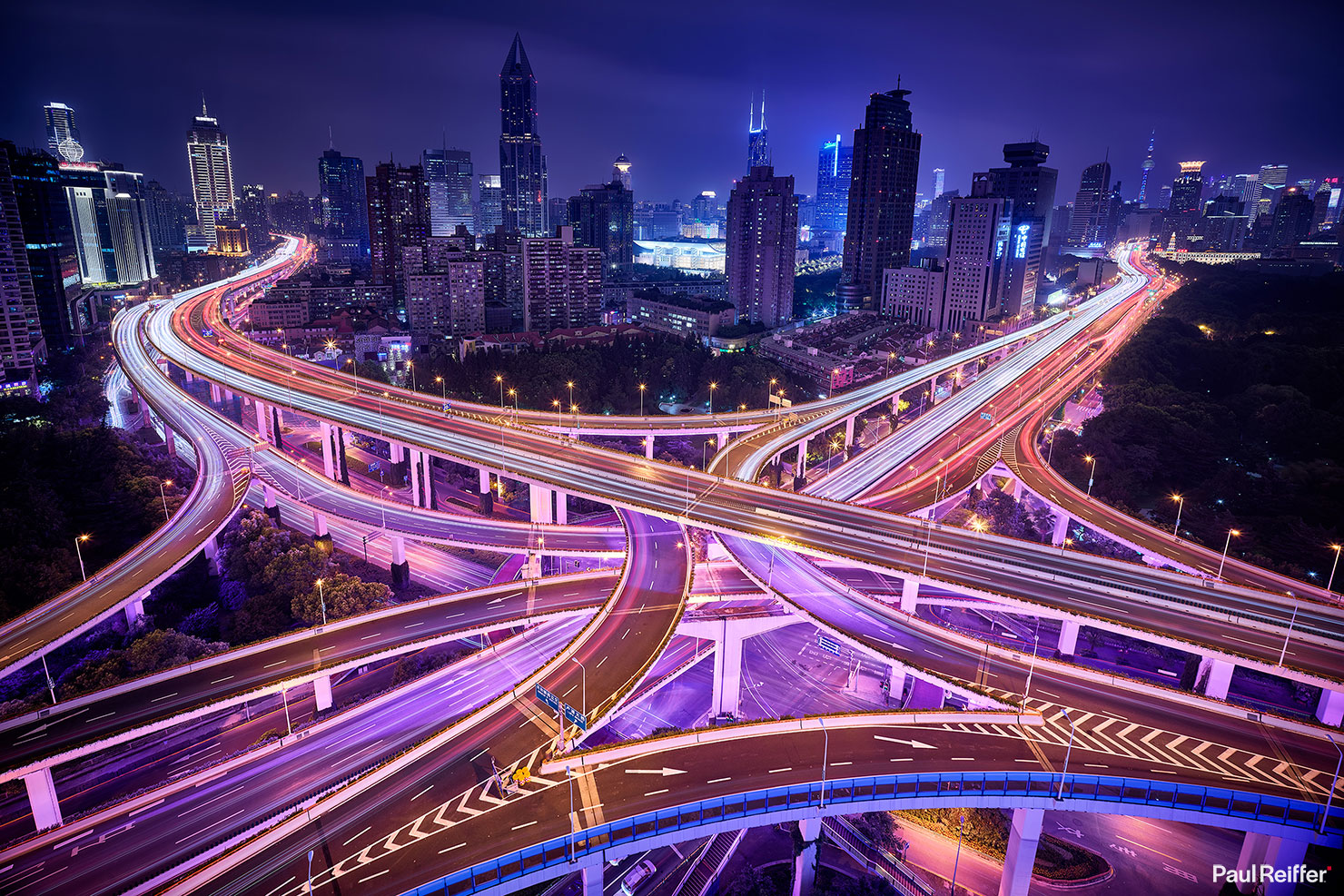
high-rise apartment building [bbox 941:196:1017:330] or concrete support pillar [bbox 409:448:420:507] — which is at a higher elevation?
high-rise apartment building [bbox 941:196:1017:330]

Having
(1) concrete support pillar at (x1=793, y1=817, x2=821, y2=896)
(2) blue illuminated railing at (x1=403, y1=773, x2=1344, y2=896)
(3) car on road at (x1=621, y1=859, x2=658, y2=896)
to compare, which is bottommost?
(3) car on road at (x1=621, y1=859, x2=658, y2=896)

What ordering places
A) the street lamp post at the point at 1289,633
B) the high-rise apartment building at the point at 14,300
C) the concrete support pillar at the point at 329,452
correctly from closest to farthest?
the street lamp post at the point at 1289,633 < the concrete support pillar at the point at 329,452 < the high-rise apartment building at the point at 14,300

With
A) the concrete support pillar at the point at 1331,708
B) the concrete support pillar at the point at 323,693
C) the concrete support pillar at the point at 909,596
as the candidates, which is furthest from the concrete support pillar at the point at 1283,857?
the concrete support pillar at the point at 323,693

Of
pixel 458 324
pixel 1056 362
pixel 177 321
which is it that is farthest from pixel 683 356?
pixel 177 321

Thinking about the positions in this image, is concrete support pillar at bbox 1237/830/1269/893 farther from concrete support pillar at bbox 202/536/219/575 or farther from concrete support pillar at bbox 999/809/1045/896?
concrete support pillar at bbox 202/536/219/575

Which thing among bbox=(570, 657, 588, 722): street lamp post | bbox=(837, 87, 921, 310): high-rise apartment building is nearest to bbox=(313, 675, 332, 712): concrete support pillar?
bbox=(570, 657, 588, 722): street lamp post

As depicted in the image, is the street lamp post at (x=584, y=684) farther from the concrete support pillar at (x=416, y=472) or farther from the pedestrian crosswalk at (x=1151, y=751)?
the concrete support pillar at (x=416, y=472)
